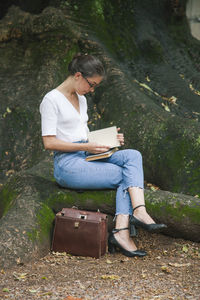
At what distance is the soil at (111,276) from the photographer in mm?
3162

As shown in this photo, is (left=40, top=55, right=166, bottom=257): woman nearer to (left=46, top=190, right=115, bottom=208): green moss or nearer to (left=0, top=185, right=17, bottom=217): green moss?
(left=46, top=190, right=115, bottom=208): green moss

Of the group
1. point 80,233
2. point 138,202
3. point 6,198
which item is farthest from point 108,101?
point 80,233

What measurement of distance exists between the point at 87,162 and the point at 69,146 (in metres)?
0.25

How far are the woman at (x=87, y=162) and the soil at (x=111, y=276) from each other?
313 millimetres

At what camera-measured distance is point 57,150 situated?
4.34 metres

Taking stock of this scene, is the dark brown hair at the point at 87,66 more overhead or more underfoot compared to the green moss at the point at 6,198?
more overhead

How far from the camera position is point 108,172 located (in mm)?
4297

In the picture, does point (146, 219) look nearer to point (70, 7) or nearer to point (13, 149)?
point (13, 149)

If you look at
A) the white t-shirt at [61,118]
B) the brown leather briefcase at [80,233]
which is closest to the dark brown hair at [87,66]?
the white t-shirt at [61,118]

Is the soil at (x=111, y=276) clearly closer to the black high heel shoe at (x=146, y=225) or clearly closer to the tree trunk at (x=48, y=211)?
the tree trunk at (x=48, y=211)

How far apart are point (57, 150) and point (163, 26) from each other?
5689 mm

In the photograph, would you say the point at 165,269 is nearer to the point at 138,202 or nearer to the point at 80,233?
the point at 138,202

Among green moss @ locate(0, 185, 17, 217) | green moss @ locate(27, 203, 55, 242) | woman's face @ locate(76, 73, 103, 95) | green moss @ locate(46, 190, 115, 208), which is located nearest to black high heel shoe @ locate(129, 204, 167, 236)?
green moss @ locate(46, 190, 115, 208)

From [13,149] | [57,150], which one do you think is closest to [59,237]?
[57,150]
